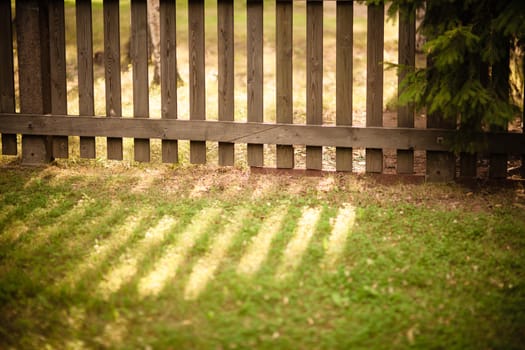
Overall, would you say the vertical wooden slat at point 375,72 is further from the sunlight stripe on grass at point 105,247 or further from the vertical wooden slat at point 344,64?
the sunlight stripe on grass at point 105,247

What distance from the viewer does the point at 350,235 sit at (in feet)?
15.6

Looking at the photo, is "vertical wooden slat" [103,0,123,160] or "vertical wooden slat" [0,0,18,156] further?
"vertical wooden slat" [0,0,18,156]

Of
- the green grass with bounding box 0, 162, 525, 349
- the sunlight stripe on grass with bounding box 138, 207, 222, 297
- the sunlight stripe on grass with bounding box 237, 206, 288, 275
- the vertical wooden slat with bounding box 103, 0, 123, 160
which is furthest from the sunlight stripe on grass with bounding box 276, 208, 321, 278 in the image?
the vertical wooden slat with bounding box 103, 0, 123, 160

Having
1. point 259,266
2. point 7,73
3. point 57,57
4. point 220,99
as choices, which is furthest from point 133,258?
point 7,73

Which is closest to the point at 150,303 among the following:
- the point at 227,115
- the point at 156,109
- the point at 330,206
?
the point at 330,206

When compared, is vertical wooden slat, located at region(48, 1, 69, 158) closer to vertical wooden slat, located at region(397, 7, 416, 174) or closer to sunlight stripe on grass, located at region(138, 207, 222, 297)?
sunlight stripe on grass, located at region(138, 207, 222, 297)

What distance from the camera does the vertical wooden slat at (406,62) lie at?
5.80 m

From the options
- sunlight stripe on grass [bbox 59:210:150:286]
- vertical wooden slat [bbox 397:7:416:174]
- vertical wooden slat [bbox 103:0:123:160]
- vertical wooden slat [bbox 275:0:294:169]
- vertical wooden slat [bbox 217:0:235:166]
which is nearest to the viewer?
sunlight stripe on grass [bbox 59:210:150:286]

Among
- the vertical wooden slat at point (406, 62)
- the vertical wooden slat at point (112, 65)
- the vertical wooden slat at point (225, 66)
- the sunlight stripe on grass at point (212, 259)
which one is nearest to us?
the sunlight stripe on grass at point (212, 259)

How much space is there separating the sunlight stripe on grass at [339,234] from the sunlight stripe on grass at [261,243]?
402mm

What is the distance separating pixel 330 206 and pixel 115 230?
170 centimetres

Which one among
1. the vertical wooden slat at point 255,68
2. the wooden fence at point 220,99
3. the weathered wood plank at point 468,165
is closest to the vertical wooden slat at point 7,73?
the wooden fence at point 220,99

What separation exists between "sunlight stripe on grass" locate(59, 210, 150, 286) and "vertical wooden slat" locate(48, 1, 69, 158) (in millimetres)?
1907

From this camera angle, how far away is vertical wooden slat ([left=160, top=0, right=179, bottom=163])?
20.4 ft
